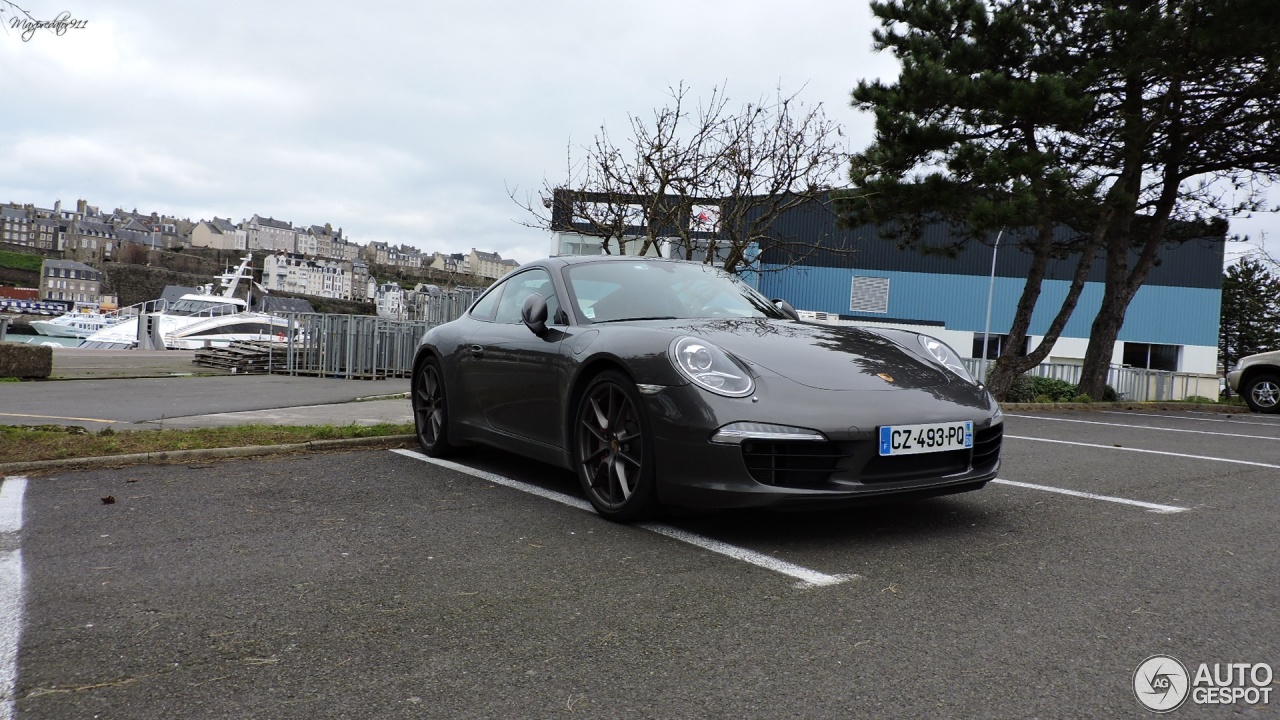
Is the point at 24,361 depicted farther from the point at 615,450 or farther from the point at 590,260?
the point at 615,450

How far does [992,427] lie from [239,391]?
35.6 ft

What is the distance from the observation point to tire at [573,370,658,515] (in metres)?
3.82

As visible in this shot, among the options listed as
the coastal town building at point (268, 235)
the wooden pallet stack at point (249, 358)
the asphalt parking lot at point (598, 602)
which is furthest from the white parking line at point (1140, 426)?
the coastal town building at point (268, 235)

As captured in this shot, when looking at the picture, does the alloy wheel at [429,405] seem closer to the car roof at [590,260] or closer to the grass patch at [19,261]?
the car roof at [590,260]

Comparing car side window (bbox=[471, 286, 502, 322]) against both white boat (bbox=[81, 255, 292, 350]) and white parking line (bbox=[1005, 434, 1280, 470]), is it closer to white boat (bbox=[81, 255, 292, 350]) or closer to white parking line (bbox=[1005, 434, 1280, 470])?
white parking line (bbox=[1005, 434, 1280, 470])

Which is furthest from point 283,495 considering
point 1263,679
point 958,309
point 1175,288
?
point 1175,288

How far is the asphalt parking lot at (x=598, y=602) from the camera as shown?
213 cm

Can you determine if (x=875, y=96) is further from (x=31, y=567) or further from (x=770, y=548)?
(x=31, y=567)

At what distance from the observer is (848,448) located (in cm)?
351

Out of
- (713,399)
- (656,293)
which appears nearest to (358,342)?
(656,293)

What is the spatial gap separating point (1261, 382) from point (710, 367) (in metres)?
14.9

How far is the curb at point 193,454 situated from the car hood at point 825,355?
3.02 m

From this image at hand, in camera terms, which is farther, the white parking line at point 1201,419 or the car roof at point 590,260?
the white parking line at point 1201,419

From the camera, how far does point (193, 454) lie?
5.59m
